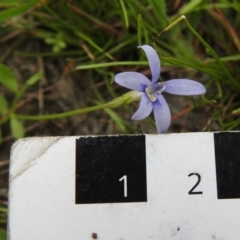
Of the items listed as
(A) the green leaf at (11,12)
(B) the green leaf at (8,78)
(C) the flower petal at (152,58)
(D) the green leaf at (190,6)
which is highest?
(D) the green leaf at (190,6)

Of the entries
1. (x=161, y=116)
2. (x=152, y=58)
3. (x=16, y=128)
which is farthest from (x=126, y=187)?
(x=16, y=128)

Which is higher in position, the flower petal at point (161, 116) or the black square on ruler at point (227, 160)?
the flower petal at point (161, 116)

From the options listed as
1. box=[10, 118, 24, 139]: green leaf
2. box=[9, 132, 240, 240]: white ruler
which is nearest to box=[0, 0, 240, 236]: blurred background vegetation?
box=[10, 118, 24, 139]: green leaf

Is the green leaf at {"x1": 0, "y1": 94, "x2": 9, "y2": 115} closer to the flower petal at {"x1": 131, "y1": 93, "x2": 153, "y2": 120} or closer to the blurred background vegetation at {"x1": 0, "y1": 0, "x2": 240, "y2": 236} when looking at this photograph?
the blurred background vegetation at {"x1": 0, "y1": 0, "x2": 240, "y2": 236}

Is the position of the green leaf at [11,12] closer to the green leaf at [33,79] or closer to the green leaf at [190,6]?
the green leaf at [33,79]

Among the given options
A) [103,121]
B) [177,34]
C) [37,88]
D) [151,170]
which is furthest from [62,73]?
[151,170]

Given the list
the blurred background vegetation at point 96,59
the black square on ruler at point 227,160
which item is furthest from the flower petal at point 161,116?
the blurred background vegetation at point 96,59
